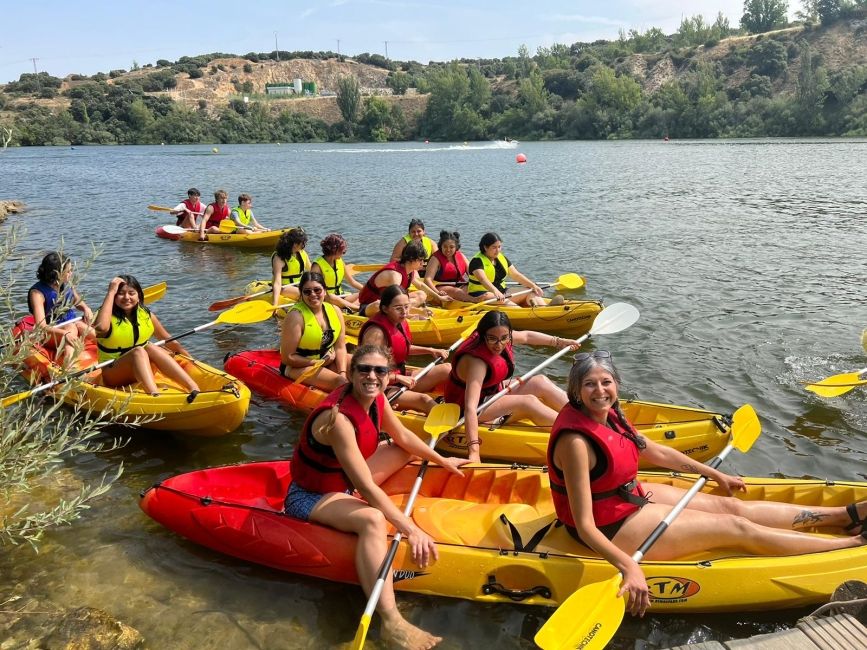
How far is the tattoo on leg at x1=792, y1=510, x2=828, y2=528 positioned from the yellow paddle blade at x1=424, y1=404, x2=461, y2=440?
2318 millimetres

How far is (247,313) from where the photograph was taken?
7.83 metres

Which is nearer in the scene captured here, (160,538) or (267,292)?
(160,538)

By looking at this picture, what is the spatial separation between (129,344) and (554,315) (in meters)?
4.96

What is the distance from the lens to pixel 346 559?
3.84 metres

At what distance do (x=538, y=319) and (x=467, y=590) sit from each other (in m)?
5.13

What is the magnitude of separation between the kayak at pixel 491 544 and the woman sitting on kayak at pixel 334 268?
3.79m

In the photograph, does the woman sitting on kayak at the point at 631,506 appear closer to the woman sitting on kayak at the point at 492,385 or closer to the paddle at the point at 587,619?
the paddle at the point at 587,619

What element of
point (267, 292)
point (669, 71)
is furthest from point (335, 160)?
point (669, 71)

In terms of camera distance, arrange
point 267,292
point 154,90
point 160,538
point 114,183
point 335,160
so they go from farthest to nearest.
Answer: point 154,90
point 335,160
point 114,183
point 267,292
point 160,538

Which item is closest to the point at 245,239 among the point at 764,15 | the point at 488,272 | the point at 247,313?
the point at 247,313

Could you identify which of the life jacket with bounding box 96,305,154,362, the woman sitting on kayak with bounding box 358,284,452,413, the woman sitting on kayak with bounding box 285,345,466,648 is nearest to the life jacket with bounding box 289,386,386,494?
the woman sitting on kayak with bounding box 285,345,466,648

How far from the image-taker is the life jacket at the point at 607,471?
3402 mm

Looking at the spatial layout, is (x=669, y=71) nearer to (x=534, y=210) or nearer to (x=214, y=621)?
(x=534, y=210)

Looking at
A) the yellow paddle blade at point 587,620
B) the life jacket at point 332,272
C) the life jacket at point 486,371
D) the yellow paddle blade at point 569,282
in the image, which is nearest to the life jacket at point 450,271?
the life jacket at point 332,272
